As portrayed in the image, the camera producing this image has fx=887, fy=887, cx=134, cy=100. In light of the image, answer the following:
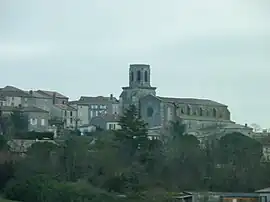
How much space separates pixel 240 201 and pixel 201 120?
39.4m

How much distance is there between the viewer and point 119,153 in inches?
2007

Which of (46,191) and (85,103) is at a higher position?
(85,103)

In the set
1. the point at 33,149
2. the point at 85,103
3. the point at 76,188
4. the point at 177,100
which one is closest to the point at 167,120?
the point at 177,100

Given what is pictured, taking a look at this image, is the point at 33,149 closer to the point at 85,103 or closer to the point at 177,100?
the point at 177,100

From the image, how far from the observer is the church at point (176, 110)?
8238cm

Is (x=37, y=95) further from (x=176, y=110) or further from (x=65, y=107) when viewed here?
(x=176, y=110)

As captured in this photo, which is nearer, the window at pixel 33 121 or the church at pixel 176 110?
the window at pixel 33 121

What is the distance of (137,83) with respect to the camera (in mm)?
90000

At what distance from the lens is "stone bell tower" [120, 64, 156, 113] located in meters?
89.4

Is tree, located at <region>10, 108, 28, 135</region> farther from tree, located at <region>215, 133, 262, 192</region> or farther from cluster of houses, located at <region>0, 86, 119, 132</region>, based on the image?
tree, located at <region>215, 133, 262, 192</region>

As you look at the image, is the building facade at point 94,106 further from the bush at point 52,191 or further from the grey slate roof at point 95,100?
the bush at point 52,191

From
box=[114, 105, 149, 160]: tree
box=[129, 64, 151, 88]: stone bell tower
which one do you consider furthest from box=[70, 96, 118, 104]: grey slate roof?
box=[114, 105, 149, 160]: tree

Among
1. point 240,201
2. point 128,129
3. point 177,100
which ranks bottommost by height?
point 240,201

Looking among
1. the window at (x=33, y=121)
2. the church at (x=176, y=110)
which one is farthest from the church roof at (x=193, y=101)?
the window at (x=33, y=121)
